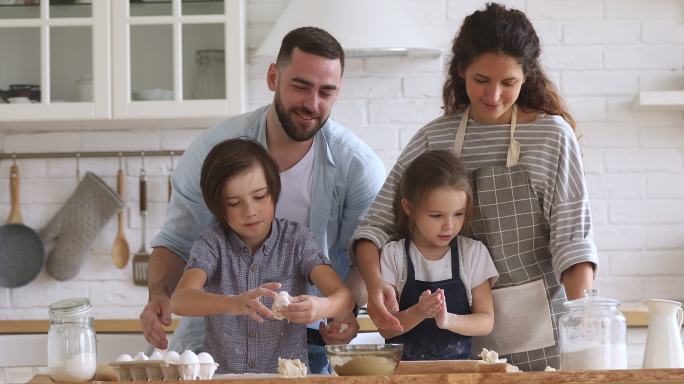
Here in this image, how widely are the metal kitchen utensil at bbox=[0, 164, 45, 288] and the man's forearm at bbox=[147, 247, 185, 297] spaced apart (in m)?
1.71

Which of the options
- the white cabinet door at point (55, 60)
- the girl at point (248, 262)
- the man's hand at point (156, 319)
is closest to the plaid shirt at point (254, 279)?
the girl at point (248, 262)

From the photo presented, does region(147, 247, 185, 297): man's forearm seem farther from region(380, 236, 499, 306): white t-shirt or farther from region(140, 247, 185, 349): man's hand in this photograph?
region(380, 236, 499, 306): white t-shirt

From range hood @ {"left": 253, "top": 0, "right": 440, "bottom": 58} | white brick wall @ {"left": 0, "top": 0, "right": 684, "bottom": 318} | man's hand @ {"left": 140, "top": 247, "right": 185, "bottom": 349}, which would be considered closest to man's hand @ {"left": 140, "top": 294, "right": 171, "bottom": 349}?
man's hand @ {"left": 140, "top": 247, "right": 185, "bottom": 349}

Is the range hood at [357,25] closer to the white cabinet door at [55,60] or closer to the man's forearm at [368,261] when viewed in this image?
the white cabinet door at [55,60]

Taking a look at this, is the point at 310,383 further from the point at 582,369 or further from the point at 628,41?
the point at 628,41

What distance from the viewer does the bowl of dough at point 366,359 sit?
1.58 meters

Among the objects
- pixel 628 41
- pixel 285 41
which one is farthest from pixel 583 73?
A: pixel 285 41

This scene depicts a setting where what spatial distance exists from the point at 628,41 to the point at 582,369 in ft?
8.59

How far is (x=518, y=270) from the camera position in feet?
6.88

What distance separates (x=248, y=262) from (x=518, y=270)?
533 mm

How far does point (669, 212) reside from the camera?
394cm

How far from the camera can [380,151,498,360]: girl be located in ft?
6.72

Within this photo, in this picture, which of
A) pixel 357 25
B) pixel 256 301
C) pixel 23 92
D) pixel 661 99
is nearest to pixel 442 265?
pixel 256 301

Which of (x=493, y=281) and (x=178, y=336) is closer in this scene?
(x=493, y=281)
